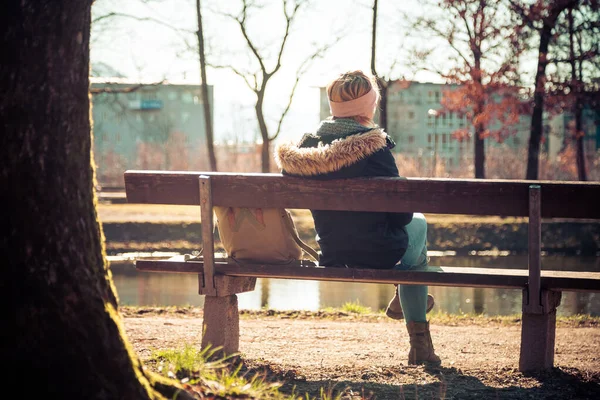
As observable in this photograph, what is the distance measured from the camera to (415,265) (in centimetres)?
487

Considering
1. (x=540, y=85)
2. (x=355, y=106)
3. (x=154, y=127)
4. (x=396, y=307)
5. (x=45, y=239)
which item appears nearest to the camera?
(x=45, y=239)

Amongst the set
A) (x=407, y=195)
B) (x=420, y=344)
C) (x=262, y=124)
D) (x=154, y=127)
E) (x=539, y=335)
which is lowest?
(x=420, y=344)

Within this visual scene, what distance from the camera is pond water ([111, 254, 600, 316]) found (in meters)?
10.9

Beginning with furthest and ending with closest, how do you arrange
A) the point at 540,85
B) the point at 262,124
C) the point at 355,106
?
the point at 262,124 → the point at 540,85 → the point at 355,106

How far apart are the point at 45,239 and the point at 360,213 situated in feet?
6.64

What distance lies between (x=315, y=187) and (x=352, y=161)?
0.25m

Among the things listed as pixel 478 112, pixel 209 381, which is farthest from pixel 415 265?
pixel 478 112

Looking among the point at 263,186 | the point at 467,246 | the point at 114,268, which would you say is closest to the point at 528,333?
the point at 263,186

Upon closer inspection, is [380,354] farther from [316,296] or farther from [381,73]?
[381,73]

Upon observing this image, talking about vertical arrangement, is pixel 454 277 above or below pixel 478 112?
below

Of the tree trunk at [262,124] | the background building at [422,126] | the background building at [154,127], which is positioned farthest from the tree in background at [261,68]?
the background building at [422,126]

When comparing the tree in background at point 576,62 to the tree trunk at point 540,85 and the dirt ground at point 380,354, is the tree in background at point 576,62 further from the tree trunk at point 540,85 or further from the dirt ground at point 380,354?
the dirt ground at point 380,354

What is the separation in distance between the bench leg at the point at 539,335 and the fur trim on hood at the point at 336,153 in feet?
3.81

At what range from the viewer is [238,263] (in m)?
4.90
